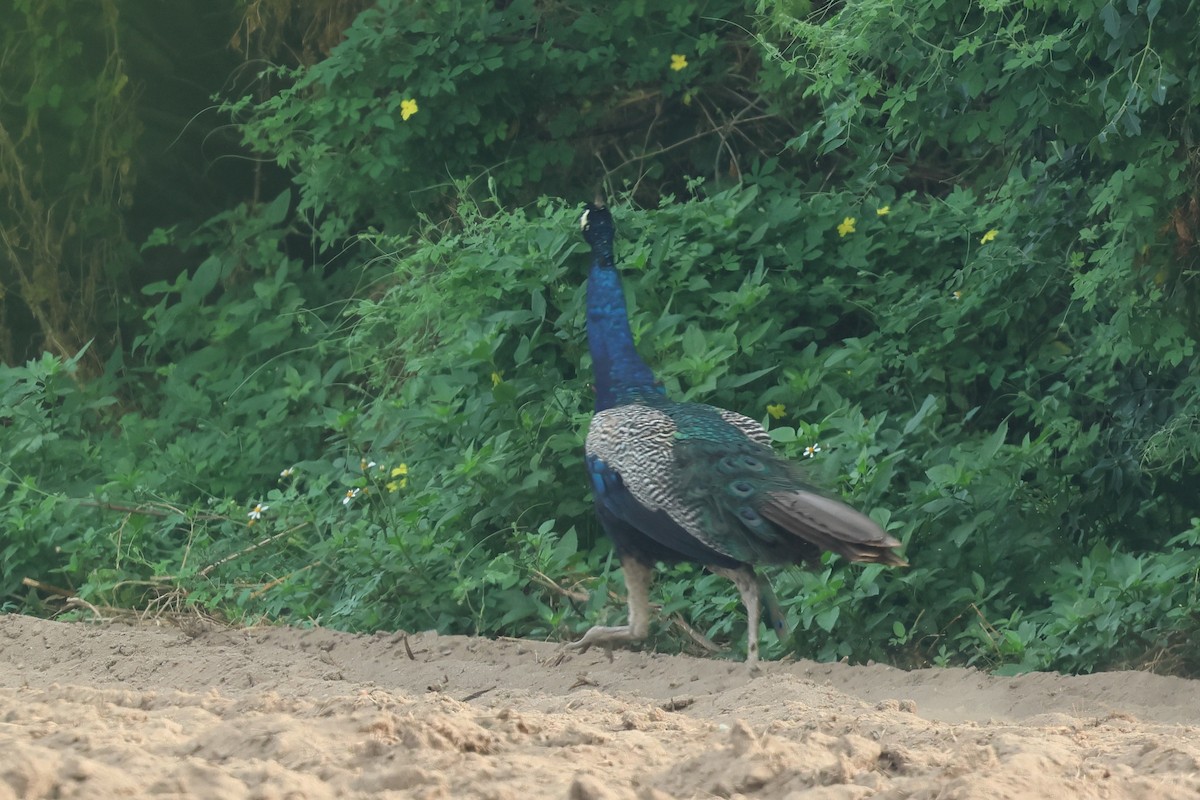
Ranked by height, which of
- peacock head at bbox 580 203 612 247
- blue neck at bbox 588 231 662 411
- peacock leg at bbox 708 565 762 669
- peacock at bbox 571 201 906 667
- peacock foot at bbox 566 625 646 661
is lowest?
peacock foot at bbox 566 625 646 661

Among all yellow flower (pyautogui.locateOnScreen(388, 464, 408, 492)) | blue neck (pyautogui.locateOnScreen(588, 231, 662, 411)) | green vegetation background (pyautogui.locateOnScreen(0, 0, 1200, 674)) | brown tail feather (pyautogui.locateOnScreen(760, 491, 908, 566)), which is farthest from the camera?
yellow flower (pyautogui.locateOnScreen(388, 464, 408, 492))

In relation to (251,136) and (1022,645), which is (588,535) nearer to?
(1022,645)

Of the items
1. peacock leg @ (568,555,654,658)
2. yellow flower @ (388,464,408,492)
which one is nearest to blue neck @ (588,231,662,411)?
peacock leg @ (568,555,654,658)

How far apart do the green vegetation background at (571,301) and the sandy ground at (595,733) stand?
683 millimetres

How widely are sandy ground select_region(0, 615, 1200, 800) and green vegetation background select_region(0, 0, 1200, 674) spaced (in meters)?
0.68

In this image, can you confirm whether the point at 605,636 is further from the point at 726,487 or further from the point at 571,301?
the point at 571,301

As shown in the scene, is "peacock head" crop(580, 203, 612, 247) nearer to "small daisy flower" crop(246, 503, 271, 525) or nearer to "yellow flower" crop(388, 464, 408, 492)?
"yellow flower" crop(388, 464, 408, 492)

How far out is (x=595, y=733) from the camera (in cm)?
365

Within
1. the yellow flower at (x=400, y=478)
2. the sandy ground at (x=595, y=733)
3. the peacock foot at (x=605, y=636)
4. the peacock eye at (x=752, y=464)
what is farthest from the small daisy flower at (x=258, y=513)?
the peacock eye at (x=752, y=464)

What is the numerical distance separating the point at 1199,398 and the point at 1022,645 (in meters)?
1.16

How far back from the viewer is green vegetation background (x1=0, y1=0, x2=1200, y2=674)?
19.2 ft

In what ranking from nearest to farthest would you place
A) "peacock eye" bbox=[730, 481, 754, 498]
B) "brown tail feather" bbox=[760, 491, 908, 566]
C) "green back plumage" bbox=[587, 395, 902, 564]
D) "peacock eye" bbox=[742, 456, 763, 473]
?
"brown tail feather" bbox=[760, 491, 908, 566] < "green back plumage" bbox=[587, 395, 902, 564] < "peacock eye" bbox=[730, 481, 754, 498] < "peacock eye" bbox=[742, 456, 763, 473]

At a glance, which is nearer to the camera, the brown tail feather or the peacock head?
the brown tail feather

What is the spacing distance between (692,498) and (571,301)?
2392 millimetres
